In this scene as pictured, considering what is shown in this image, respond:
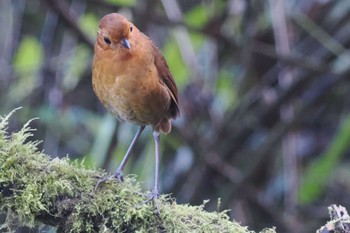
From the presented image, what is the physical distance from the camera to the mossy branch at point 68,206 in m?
2.27

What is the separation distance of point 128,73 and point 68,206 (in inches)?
34.8

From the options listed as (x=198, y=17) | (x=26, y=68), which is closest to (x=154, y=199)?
(x=198, y=17)

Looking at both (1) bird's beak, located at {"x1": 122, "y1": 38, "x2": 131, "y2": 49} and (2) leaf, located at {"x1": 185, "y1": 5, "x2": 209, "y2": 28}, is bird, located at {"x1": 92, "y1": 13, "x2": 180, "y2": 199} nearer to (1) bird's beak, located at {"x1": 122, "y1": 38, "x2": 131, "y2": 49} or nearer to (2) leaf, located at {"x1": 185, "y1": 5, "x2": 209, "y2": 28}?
(1) bird's beak, located at {"x1": 122, "y1": 38, "x2": 131, "y2": 49}

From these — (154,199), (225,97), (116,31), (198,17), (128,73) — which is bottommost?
(154,199)

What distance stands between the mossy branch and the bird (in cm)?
61

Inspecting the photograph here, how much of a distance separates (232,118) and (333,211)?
2709 mm

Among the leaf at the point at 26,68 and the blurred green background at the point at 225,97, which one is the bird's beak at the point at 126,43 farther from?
the leaf at the point at 26,68

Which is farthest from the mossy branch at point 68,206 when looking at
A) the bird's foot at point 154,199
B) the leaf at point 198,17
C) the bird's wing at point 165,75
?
the leaf at point 198,17

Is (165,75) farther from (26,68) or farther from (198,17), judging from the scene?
(26,68)

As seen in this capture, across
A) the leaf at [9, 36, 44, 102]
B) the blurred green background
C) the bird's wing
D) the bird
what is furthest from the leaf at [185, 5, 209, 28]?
the bird

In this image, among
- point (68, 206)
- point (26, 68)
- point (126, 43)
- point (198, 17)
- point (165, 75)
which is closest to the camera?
point (68, 206)

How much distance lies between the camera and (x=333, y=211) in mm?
2229

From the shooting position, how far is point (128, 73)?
3.03 metres

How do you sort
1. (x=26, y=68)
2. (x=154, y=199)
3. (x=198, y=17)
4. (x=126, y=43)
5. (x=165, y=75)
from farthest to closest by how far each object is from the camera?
1. (x=26, y=68)
2. (x=198, y=17)
3. (x=165, y=75)
4. (x=126, y=43)
5. (x=154, y=199)
